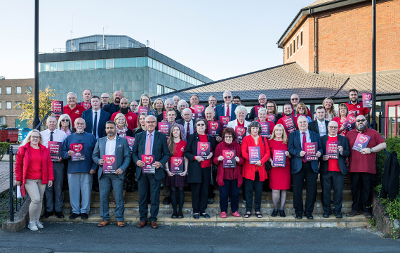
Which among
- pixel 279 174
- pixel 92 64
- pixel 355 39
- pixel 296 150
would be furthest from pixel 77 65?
pixel 296 150

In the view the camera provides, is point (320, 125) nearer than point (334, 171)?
No

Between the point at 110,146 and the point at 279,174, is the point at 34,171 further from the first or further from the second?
the point at 279,174

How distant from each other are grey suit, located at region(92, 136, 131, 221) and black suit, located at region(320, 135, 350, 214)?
14.7 feet

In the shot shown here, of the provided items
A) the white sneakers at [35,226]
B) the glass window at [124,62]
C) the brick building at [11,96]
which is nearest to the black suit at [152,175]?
the white sneakers at [35,226]

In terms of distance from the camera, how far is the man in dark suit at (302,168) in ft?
24.0

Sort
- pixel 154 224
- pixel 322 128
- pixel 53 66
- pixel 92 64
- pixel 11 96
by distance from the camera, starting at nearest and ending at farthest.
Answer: pixel 154 224 → pixel 322 128 → pixel 92 64 → pixel 53 66 → pixel 11 96

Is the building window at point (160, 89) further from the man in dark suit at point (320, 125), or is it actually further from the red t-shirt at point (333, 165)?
the red t-shirt at point (333, 165)

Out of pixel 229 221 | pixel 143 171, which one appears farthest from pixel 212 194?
pixel 143 171

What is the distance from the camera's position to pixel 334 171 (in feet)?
24.2

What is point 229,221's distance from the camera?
7.31 metres

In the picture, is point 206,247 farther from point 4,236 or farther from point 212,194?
point 4,236

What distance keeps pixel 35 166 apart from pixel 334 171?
6.57 m

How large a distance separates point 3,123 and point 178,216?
258 ft

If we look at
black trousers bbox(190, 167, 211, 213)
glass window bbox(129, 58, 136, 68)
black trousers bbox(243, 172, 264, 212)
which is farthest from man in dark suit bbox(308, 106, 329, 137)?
glass window bbox(129, 58, 136, 68)
